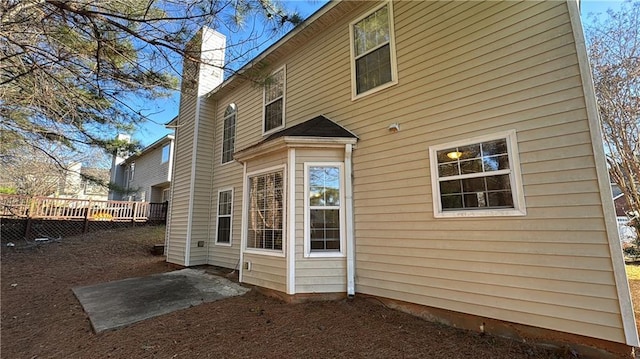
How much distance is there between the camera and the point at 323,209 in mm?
5066

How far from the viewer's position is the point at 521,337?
126 inches

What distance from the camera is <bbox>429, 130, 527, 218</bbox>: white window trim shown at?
341 centimetres

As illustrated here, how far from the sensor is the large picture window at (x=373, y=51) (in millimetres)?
4957

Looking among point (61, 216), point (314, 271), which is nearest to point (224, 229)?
point (314, 271)

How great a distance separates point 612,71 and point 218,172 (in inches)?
473

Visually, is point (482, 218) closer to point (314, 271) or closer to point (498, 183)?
point (498, 183)

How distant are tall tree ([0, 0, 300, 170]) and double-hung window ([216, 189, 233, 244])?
4059 mm

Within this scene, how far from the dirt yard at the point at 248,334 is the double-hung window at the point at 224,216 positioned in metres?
3.01

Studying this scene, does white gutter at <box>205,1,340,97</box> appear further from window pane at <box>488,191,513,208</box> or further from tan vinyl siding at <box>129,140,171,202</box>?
tan vinyl siding at <box>129,140,171,202</box>

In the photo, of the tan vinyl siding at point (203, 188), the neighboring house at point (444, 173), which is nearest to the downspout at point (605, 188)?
the neighboring house at point (444, 173)

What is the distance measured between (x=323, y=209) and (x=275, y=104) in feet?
11.8

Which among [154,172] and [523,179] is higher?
[154,172]

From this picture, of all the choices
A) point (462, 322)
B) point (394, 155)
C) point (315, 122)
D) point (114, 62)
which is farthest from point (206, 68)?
point (462, 322)

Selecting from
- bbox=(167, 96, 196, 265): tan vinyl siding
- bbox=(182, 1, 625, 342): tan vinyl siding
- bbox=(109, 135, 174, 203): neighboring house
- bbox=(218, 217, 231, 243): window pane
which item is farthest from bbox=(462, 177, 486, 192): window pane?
bbox=(109, 135, 174, 203): neighboring house
